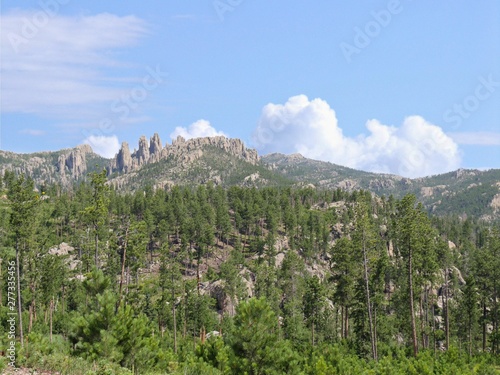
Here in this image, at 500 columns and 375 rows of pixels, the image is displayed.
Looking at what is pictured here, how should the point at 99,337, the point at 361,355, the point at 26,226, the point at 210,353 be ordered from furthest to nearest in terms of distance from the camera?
the point at 361,355 < the point at 26,226 < the point at 210,353 < the point at 99,337

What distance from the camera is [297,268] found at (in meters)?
97.3

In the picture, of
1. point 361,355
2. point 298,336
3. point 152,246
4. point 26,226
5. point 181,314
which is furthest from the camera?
point 152,246

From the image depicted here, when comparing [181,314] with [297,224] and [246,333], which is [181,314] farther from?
Result: [297,224]

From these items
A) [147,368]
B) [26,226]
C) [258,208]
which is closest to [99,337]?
[147,368]

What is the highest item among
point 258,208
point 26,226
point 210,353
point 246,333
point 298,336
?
point 258,208

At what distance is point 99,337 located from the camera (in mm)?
21781

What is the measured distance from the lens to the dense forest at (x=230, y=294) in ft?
75.2

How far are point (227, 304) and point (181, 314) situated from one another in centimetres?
2196

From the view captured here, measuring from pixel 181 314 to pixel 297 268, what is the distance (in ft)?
110

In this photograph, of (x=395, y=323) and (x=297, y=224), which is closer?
(x=395, y=323)

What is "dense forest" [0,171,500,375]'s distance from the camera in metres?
22.9

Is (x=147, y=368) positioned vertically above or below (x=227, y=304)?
above

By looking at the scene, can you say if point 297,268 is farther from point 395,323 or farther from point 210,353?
point 210,353

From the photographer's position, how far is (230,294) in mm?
83938
